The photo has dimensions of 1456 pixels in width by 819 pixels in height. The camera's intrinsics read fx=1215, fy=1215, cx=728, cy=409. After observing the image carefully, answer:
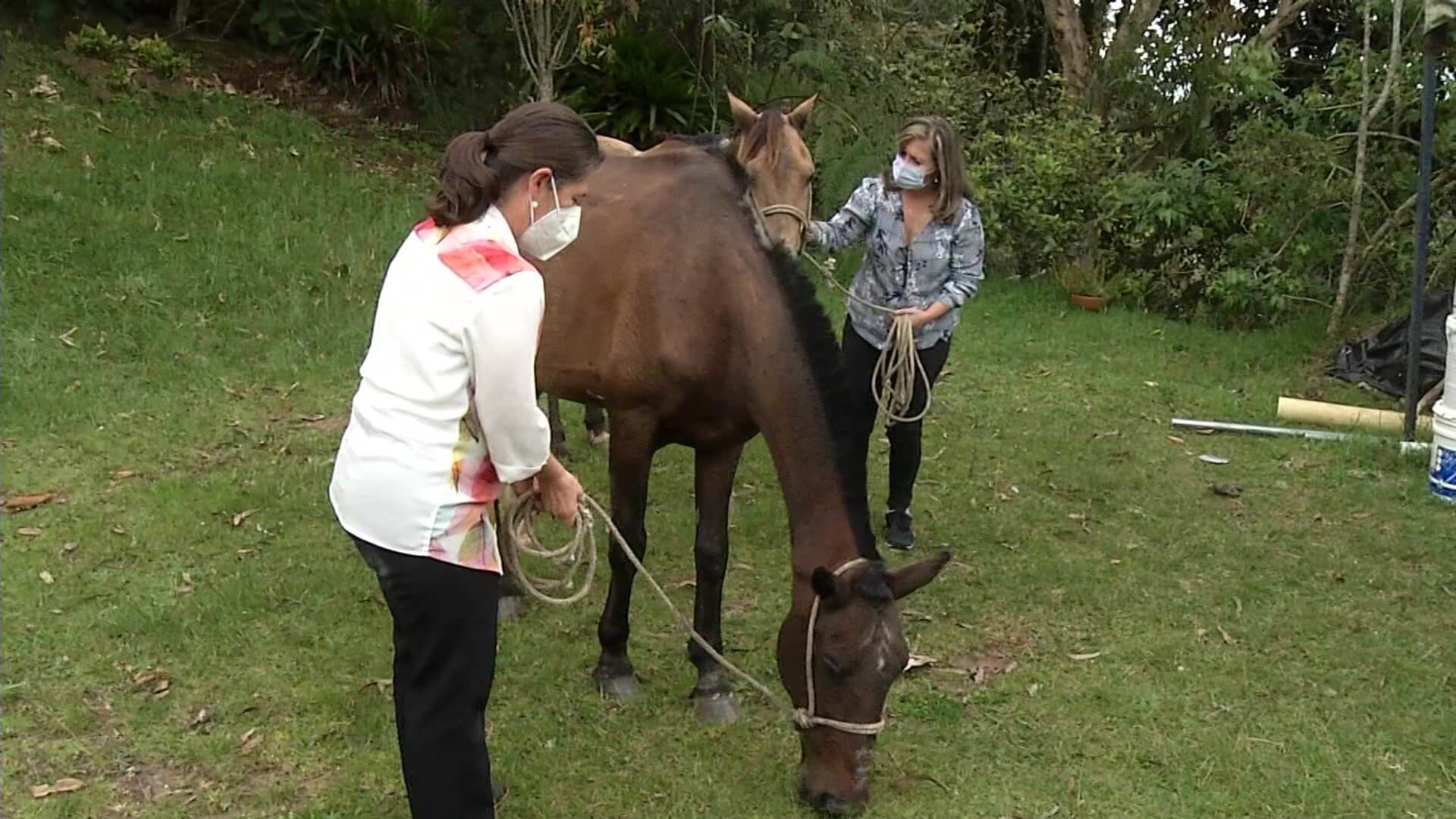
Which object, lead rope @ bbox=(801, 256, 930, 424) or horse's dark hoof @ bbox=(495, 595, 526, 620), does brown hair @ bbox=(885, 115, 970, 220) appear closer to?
lead rope @ bbox=(801, 256, 930, 424)

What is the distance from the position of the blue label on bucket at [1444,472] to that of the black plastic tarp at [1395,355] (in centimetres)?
144

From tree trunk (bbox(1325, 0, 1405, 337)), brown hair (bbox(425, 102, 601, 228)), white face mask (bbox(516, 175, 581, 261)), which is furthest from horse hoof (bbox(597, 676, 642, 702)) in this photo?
tree trunk (bbox(1325, 0, 1405, 337))

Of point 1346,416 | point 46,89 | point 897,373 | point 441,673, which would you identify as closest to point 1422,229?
point 1346,416

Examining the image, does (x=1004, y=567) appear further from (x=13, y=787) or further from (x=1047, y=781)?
(x=13, y=787)

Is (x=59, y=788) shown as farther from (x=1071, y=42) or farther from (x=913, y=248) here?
(x=1071, y=42)

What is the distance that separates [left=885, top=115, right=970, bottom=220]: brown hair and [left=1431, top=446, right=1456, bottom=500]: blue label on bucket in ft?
8.88

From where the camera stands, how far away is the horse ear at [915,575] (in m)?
2.81

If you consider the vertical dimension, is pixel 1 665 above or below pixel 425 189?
below

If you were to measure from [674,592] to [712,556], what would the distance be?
3.07 feet

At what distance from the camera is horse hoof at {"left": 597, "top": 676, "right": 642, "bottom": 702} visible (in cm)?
373

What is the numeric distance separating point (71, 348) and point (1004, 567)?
4866 millimetres

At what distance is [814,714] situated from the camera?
291 cm

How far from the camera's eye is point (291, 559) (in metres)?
4.50

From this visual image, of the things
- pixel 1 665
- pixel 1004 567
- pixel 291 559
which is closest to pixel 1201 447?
pixel 1004 567
